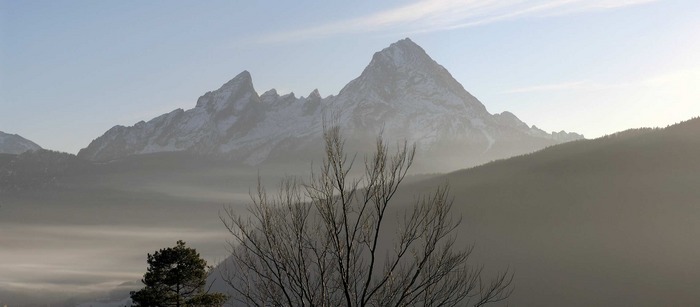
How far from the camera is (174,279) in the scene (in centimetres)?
3938

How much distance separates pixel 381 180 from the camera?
62.1 ft

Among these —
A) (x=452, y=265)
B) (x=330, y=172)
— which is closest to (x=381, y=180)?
(x=330, y=172)

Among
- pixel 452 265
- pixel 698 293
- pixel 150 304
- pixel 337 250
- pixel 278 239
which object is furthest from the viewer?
pixel 698 293

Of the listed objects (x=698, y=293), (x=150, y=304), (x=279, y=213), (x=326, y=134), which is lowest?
(x=698, y=293)

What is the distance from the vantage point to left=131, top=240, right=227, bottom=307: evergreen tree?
128 ft

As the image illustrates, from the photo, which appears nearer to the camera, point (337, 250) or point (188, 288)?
point (337, 250)

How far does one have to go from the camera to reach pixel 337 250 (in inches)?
715

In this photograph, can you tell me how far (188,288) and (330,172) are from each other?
77.2 ft

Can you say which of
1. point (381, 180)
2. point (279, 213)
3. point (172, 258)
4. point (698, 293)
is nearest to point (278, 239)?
point (279, 213)

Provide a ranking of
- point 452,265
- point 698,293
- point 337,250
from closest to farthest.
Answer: point 337,250 < point 452,265 < point 698,293

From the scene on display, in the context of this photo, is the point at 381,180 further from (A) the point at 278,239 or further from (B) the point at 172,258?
(B) the point at 172,258

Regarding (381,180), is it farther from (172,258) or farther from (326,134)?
(172,258)

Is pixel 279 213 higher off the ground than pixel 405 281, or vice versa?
pixel 279 213

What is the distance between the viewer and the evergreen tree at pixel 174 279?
3912 cm
